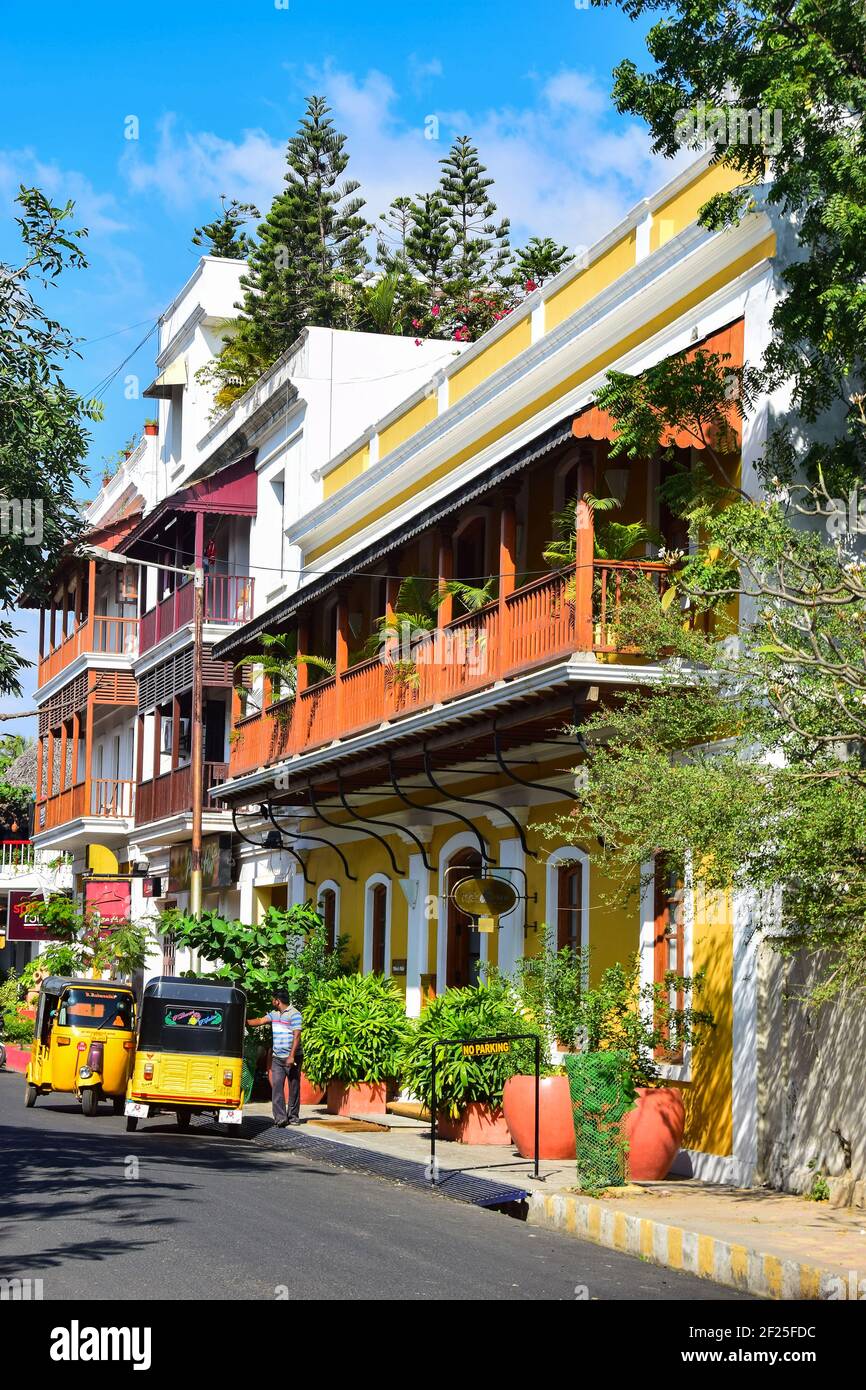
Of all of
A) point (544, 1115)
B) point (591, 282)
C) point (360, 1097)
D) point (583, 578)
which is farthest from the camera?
point (360, 1097)

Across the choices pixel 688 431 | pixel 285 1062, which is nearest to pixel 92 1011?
pixel 285 1062

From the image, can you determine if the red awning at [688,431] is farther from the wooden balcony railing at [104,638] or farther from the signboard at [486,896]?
the wooden balcony railing at [104,638]

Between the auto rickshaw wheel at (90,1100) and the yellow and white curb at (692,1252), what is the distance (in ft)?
38.1

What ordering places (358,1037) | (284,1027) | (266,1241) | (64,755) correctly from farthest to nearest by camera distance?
(64,755) < (358,1037) < (284,1027) < (266,1241)

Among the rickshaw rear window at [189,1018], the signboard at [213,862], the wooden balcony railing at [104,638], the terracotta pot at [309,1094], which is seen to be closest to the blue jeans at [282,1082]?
the rickshaw rear window at [189,1018]

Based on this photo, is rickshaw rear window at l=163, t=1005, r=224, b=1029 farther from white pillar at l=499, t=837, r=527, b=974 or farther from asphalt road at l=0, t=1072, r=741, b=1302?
asphalt road at l=0, t=1072, r=741, b=1302

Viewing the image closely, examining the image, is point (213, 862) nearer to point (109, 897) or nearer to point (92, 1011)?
point (109, 897)

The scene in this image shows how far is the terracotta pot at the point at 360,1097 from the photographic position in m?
23.4

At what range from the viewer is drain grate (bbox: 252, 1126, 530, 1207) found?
15430 mm

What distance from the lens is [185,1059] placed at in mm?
21734

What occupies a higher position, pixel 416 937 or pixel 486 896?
pixel 486 896

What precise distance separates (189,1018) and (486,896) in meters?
4.15

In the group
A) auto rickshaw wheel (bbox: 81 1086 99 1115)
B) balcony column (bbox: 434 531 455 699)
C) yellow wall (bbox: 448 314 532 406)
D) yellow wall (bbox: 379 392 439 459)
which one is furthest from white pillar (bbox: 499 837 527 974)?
yellow wall (bbox: 379 392 439 459)
